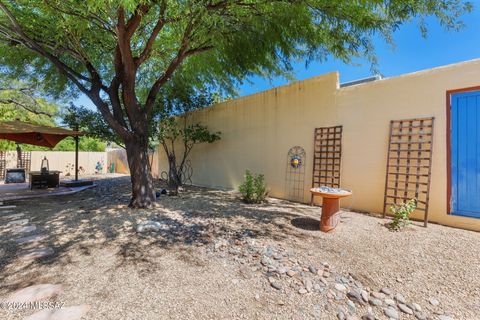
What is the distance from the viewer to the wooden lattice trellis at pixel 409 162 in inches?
159

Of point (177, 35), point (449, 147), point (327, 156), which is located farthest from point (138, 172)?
point (449, 147)

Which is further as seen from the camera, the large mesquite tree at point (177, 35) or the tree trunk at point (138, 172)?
the tree trunk at point (138, 172)

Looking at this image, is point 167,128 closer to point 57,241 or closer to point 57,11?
point 57,11

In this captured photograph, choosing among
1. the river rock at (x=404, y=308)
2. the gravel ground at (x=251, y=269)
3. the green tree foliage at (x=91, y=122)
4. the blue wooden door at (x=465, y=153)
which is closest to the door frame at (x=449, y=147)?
the blue wooden door at (x=465, y=153)

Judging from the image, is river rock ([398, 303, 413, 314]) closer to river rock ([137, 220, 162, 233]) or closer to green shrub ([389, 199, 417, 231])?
green shrub ([389, 199, 417, 231])

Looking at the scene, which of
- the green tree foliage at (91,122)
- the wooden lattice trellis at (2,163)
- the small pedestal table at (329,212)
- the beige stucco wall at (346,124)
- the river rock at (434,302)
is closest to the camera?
the river rock at (434,302)

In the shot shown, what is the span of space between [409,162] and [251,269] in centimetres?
350

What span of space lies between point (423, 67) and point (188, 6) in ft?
13.6

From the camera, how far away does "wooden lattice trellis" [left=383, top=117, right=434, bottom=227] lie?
13.3 ft

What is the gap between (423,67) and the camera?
14.0 feet

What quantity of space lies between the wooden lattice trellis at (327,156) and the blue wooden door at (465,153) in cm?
186

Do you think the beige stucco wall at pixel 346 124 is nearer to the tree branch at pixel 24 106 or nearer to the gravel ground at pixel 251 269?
the gravel ground at pixel 251 269

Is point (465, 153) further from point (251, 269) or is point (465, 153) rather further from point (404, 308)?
point (251, 269)

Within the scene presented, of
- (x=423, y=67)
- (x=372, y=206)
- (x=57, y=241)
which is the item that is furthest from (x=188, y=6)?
(x=372, y=206)
